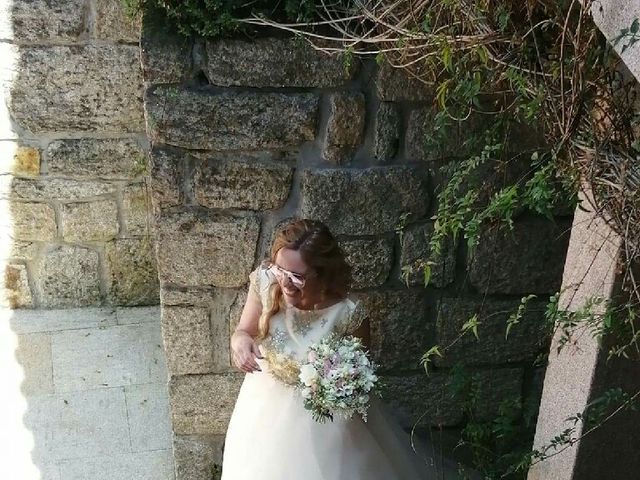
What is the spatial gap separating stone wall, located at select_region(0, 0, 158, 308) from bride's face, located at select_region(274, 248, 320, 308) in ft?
5.61

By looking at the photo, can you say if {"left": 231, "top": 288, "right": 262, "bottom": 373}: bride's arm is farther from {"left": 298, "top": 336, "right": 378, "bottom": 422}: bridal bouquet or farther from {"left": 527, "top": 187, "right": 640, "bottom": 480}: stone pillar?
{"left": 527, "top": 187, "right": 640, "bottom": 480}: stone pillar

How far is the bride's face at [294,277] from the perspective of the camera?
7.61ft

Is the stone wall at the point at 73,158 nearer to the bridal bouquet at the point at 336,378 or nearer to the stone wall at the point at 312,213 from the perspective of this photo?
the stone wall at the point at 312,213

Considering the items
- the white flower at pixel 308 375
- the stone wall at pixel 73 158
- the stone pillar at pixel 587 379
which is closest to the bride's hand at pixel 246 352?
the white flower at pixel 308 375

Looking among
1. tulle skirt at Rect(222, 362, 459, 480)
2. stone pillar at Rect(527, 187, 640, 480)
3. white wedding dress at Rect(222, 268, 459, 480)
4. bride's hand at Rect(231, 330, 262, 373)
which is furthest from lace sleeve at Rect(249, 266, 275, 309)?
stone pillar at Rect(527, 187, 640, 480)

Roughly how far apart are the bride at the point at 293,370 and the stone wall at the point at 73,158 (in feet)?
5.40

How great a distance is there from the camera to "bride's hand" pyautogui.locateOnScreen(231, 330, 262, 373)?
2.45 metres

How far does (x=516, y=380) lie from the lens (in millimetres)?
2959

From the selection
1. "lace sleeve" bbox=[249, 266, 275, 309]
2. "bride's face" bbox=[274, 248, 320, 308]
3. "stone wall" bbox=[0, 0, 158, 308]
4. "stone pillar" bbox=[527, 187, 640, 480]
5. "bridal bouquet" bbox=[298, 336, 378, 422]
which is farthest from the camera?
"stone wall" bbox=[0, 0, 158, 308]

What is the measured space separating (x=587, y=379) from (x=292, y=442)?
0.97m

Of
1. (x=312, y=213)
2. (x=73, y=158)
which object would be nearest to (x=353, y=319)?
(x=312, y=213)

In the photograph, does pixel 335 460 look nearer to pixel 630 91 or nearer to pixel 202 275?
pixel 202 275

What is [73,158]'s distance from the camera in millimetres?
3883

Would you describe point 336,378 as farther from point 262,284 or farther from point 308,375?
point 262,284
